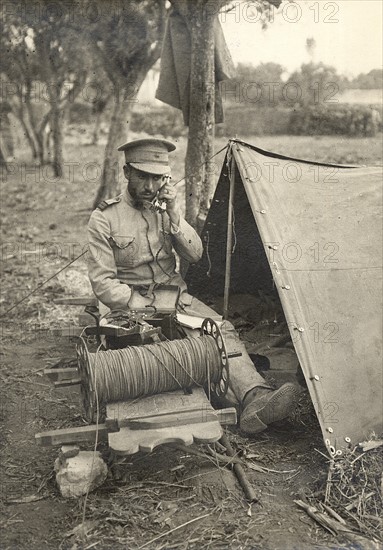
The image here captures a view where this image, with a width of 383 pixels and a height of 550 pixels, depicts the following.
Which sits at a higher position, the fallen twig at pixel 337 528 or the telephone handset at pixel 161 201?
the telephone handset at pixel 161 201

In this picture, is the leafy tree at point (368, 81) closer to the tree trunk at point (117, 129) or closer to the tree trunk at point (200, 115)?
the tree trunk at point (117, 129)

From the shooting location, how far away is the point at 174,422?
354 cm

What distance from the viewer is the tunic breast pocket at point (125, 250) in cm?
477

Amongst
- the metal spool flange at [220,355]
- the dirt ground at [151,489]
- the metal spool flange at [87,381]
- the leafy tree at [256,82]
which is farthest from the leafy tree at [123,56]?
the metal spool flange at [87,381]

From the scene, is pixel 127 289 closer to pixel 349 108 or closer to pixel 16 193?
pixel 16 193

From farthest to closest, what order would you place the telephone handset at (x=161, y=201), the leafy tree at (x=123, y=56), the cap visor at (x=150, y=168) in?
the leafy tree at (x=123, y=56) < the telephone handset at (x=161, y=201) < the cap visor at (x=150, y=168)

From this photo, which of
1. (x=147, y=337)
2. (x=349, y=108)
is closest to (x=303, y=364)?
(x=147, y=337)

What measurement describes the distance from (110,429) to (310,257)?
Result: 174 centimetres

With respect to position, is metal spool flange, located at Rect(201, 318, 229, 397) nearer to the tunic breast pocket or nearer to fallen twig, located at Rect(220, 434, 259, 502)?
fallen twig, located at Rect(220, 434, 259, 502)

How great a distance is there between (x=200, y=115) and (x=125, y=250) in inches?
83.8

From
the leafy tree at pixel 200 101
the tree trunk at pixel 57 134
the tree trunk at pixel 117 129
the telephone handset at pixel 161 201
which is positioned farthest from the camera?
the tree trunk at pixel 57 134

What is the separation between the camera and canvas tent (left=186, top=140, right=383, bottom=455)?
3705 mm

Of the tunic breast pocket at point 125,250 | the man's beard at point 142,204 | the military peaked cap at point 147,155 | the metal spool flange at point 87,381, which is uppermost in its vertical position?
the military peaked cap at point 147,155

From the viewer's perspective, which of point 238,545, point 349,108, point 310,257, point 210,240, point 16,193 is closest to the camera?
point 238,545
